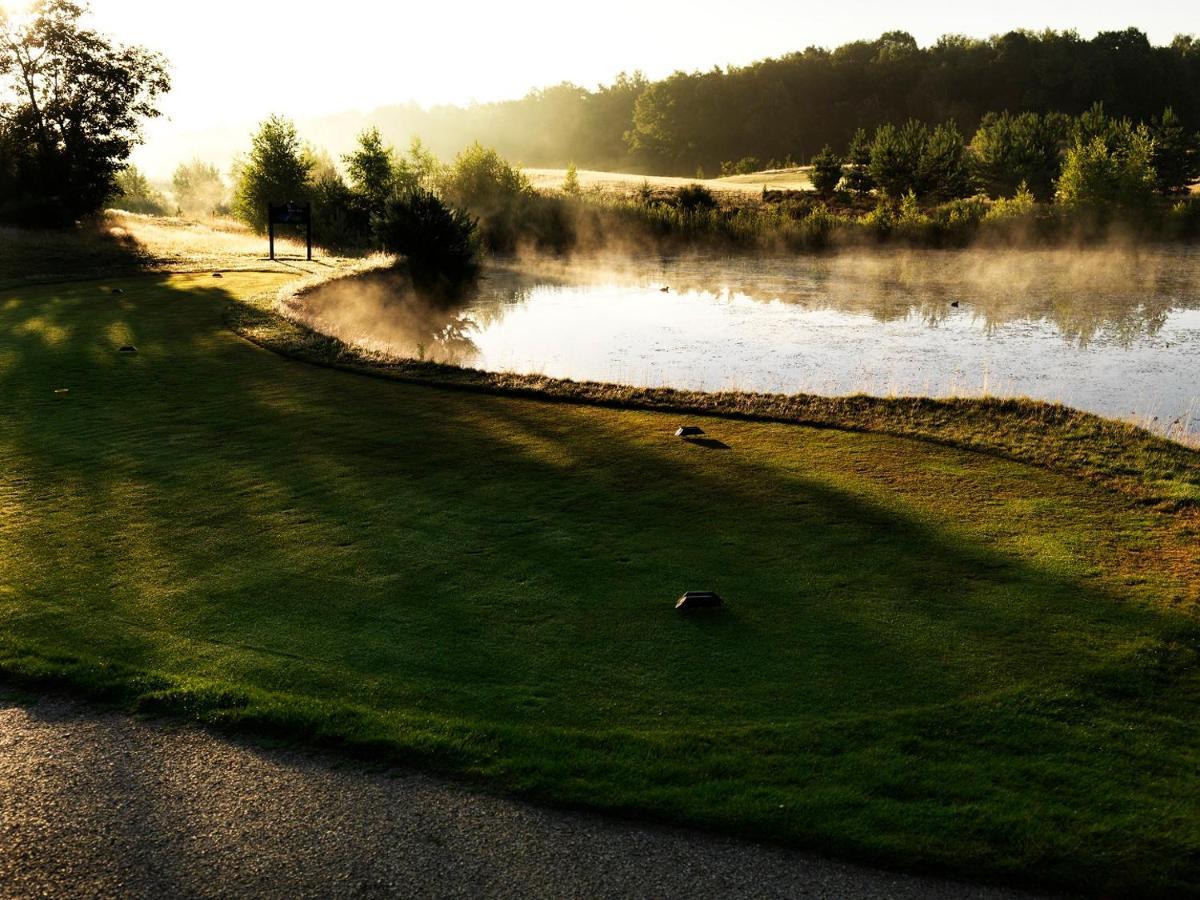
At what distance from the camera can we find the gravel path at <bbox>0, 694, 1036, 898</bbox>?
4.52 m

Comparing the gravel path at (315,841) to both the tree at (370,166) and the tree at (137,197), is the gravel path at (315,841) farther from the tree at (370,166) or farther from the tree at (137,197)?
the tree at (137,197)

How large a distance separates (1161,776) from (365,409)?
10777mm

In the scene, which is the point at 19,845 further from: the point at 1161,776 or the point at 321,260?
the point at 321,260

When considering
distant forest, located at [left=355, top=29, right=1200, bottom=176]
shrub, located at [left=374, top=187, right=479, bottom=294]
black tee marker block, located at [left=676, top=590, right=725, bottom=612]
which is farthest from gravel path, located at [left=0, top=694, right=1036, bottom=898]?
distant forest, located at [left=355, top=29, right=1200, bottom=176]

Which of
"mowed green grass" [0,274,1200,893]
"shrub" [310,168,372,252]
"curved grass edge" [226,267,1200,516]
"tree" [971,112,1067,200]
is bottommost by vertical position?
"mowed green grass" [0,274,1200,893]

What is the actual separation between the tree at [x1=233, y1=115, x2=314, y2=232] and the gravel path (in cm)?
5429

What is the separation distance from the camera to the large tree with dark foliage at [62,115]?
4188 cm

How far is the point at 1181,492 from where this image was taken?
9953 mm

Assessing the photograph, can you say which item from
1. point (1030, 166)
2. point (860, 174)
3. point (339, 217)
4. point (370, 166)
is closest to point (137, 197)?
point (370, 166)

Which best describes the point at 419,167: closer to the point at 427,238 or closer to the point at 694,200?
the point at 694,200

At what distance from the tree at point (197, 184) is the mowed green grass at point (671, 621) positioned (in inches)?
3837

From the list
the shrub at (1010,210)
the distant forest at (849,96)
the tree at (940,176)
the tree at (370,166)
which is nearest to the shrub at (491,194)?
the tree at (370,166)

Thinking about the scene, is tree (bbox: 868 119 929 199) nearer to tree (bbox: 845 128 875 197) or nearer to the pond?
tree (bbox: 845 128 875 197)

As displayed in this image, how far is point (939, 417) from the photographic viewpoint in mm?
12828
